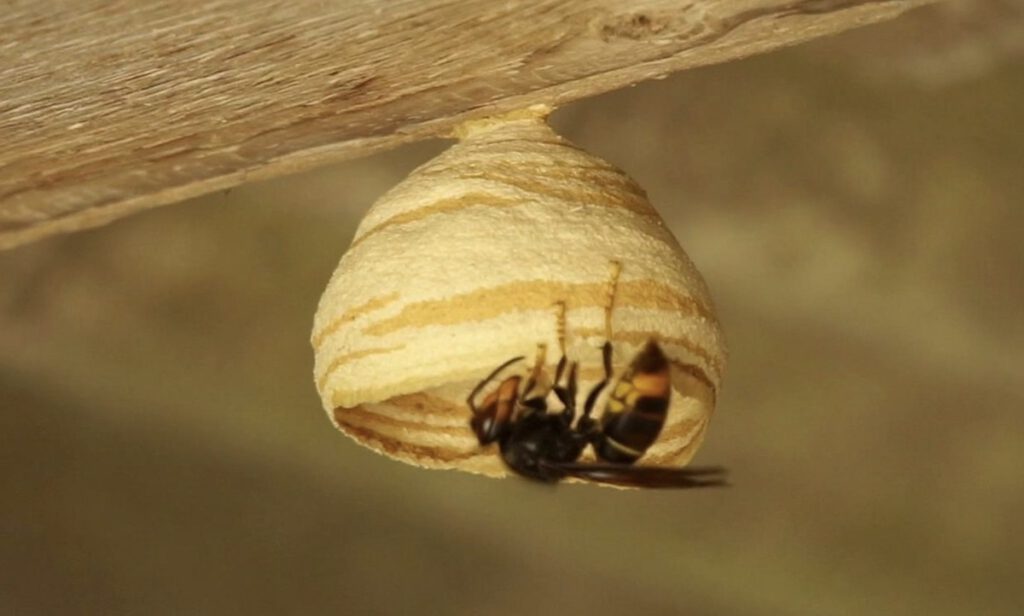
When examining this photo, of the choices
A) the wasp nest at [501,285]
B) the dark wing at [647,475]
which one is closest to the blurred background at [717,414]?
the wasp nest at [501,285]

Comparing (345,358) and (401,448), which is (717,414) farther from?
(345,358)

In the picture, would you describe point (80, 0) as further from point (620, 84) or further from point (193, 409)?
point (193, 409)

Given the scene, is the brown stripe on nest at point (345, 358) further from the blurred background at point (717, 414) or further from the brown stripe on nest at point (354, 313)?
the blurred background at point (717, 414)

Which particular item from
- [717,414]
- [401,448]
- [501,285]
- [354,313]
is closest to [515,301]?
[501,285]

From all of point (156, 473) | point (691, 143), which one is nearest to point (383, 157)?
point (691, 143)

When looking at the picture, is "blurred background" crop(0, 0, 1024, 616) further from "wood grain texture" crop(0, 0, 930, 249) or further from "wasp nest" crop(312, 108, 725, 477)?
"wasp nest" crop(312, 108, 725, 477)

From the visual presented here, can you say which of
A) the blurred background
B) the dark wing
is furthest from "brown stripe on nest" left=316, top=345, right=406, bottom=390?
the blurred background
